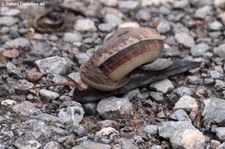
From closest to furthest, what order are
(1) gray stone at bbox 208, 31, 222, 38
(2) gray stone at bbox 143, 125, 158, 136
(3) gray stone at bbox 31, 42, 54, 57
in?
(2) gray stone at bbox 143, 125, 158, 136 → (3) gray stone at bbox 31, 42, 54, 57 → (1) gray stone at bbox 208, 31, 222, 38

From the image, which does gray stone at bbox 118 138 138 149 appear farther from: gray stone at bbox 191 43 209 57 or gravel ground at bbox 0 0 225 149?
gray stone at bbox 191 43 209 57

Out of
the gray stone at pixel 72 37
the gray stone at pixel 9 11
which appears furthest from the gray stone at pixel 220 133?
the gray stone at pixel 9 11

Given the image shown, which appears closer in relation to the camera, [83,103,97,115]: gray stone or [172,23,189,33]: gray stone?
[83,103,97,115]: gray stone

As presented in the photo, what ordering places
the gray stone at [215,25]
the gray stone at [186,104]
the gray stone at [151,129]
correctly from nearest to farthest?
the gray stone at [151,129], the gray stone at [186,104], the gray stone at [215,25]

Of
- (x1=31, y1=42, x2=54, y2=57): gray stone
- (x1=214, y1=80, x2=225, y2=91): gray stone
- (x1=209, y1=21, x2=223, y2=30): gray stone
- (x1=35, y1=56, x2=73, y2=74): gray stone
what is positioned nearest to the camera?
(x1=214, y1=80, x2=225, y2=91): gray stone

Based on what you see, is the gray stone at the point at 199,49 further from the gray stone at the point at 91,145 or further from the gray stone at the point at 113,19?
the gray stone at the point at 91,145

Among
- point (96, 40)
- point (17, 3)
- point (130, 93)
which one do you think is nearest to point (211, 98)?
point (130, 93)

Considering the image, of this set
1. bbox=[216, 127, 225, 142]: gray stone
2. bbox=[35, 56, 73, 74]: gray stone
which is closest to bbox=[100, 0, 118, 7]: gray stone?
bbox=[35, 56, 73, 74]: gray stone
